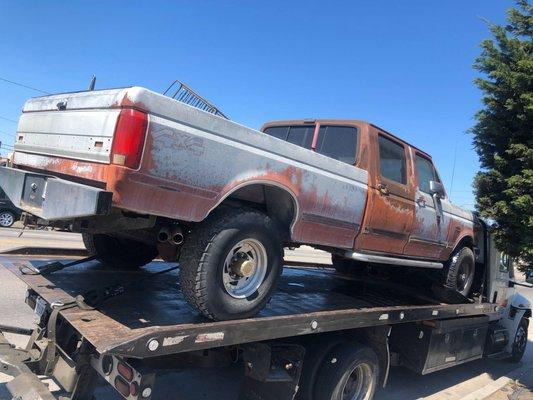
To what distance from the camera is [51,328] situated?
3510 mm

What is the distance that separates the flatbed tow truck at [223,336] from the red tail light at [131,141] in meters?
1.02

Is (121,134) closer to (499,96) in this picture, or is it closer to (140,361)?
(140,361)

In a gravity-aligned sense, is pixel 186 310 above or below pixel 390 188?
below

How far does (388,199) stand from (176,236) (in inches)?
95.9

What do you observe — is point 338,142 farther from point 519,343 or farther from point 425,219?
point 519,343

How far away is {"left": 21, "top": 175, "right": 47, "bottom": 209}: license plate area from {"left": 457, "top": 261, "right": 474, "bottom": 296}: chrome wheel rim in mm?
5736

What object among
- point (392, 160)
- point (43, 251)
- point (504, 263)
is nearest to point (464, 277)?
point (504, 263)

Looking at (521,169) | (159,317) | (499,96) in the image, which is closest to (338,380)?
(159,317)

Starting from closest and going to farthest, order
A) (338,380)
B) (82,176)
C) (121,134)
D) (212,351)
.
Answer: (121,134) → (82,176) → (212,351) → (338,380)

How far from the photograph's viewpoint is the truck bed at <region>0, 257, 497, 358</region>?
2988 mm

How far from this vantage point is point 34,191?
3.52 metres

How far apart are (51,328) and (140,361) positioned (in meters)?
0.86

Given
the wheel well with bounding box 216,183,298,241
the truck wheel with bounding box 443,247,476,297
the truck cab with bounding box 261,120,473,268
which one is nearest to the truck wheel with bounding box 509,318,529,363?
the truck wheel with bounding box 443,247,476,297

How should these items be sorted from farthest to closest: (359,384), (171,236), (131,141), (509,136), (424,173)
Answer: (509,136), (424,173), (359,384), (171,236), (131,141)
